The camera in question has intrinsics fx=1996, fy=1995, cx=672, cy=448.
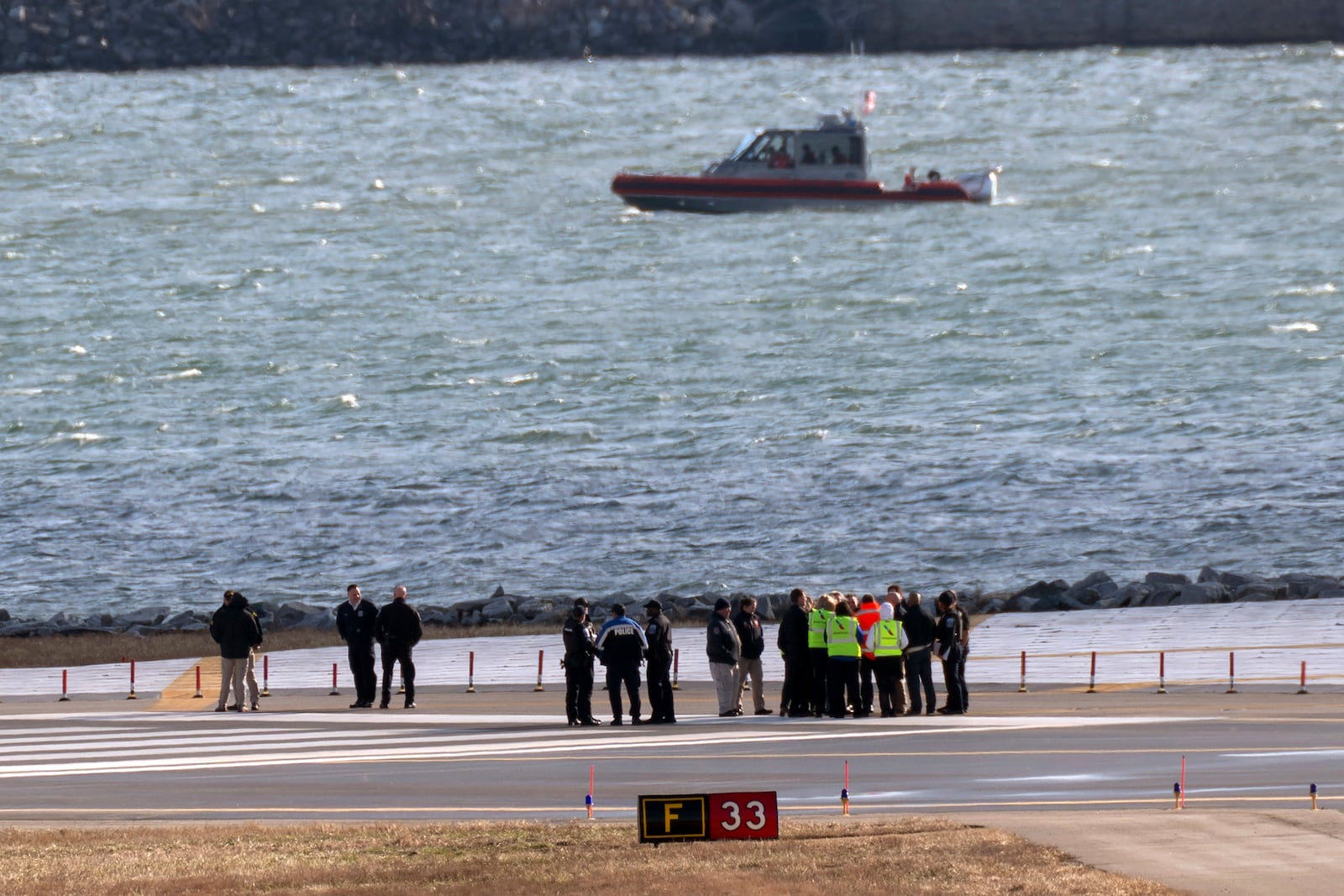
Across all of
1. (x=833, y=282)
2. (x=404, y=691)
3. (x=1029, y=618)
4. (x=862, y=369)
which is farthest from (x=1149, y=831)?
(x=833, y=282)

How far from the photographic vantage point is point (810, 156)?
7038 centimetres

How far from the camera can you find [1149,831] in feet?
42.3

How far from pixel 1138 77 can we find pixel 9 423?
233ft

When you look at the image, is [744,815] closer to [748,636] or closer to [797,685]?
[797,685]

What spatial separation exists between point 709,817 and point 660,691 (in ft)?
25.7

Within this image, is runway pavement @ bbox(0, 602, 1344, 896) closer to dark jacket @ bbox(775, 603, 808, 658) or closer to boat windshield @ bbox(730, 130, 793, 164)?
dark jacket @ bbox(775, 603, 808, 658)

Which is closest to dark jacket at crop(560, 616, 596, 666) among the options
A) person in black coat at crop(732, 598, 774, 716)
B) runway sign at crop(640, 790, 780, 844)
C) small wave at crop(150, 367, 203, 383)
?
person in black coat at crop(732, 598, 774, 716)

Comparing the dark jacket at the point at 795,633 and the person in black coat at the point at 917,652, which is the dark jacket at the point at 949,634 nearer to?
the person in black coat at the point at 917,652

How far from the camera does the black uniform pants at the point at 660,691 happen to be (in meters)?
19.8

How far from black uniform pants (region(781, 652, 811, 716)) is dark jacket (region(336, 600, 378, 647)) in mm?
4720

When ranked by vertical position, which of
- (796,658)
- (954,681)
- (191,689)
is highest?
(796,658)

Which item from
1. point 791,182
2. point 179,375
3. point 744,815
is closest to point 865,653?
point 744,815

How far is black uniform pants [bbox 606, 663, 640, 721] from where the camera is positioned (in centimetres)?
1981

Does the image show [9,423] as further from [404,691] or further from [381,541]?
[404,691]
